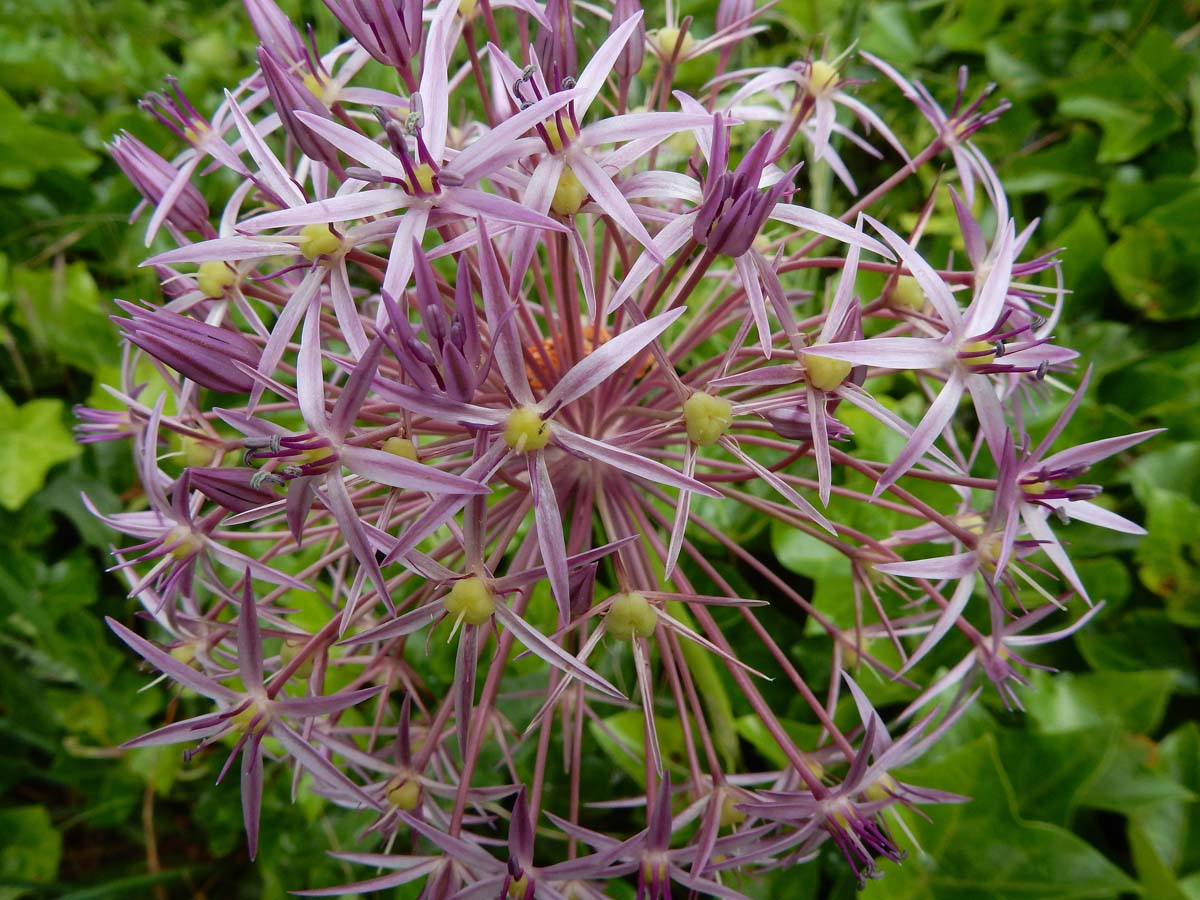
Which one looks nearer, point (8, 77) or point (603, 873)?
point (603, 873)

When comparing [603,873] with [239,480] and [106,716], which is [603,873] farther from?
[106,716]

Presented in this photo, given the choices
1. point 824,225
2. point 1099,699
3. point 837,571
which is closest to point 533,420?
point 824,225

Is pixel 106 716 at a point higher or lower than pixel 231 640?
lower

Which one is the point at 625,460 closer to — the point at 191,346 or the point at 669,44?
the point at 191,346

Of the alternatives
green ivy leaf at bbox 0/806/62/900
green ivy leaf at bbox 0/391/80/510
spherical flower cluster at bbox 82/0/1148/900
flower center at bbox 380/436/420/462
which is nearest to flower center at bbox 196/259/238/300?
spherical flower cluster at bbox 82/0/1148/900

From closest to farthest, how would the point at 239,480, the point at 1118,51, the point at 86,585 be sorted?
the point at 239,480 < the point at 86,585 < the point at 1118,51

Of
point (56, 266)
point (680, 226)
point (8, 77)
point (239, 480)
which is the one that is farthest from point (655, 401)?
point (8, 77)

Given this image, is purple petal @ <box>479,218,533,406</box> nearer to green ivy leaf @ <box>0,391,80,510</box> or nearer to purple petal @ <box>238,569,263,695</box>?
purple petal @ <box>238,569,263,695</box>
